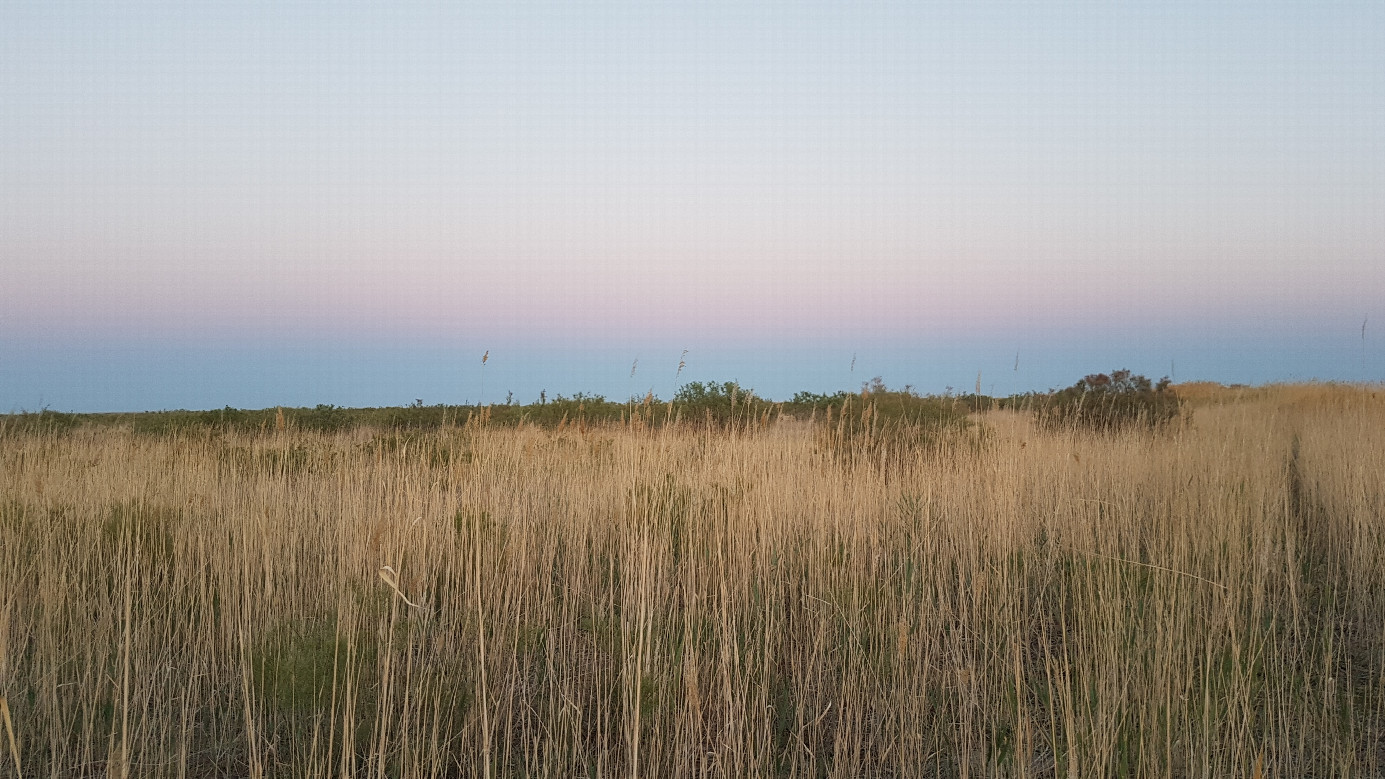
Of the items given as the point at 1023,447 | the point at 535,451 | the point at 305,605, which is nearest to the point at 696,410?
the point at 535,451

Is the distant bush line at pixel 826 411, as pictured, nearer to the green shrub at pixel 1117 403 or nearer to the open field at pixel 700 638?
the green shrub at pixel 1117 403

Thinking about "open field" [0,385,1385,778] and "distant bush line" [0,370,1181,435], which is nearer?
"open field" [0,385,1385,778]

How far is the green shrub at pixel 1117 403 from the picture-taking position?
10953 mm

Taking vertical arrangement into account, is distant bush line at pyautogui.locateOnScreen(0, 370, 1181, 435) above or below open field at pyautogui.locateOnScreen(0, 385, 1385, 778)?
above

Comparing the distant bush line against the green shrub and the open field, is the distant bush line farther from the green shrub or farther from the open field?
the open field

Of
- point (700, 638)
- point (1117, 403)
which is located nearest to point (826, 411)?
point (1117, 403)

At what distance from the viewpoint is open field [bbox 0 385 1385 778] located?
238 centimetres

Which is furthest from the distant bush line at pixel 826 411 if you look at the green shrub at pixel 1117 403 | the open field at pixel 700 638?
the open field at pixel 700 638

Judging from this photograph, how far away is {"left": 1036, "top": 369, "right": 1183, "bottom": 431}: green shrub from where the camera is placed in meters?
11.0

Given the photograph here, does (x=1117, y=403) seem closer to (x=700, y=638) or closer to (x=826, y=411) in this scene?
(x=826, y=411)

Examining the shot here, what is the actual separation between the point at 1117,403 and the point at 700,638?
10.1m

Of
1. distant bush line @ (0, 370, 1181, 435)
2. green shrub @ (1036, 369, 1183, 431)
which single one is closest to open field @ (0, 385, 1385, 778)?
distant bush line @ (0, 370, 1181, 435)

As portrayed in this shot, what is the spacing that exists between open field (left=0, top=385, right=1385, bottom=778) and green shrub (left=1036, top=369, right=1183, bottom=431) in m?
5.48

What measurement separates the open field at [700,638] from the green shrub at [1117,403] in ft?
18.0
